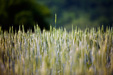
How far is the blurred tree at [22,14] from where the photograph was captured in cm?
711

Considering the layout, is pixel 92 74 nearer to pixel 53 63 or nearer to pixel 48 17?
pixel 53 63

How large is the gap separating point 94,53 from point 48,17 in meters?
6.88

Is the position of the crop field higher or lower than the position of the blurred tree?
lower

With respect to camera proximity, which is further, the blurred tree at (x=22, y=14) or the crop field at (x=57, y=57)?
the blurred tree at (x=22, y=14)

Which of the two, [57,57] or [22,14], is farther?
[22,14]

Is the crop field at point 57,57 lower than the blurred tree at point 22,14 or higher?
lower

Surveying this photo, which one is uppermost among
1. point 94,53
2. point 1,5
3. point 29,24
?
point 1,5

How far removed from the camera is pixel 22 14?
7.15 metres

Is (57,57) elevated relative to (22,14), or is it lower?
lower

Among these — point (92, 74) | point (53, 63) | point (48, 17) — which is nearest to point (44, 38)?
point (53, 63)

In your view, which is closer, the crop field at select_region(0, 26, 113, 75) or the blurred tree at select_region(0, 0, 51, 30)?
the crop field at select_region(0, 26, 113, 75)

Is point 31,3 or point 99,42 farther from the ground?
point 31,3

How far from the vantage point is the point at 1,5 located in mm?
7664

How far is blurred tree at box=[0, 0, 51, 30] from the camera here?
7.11 m
